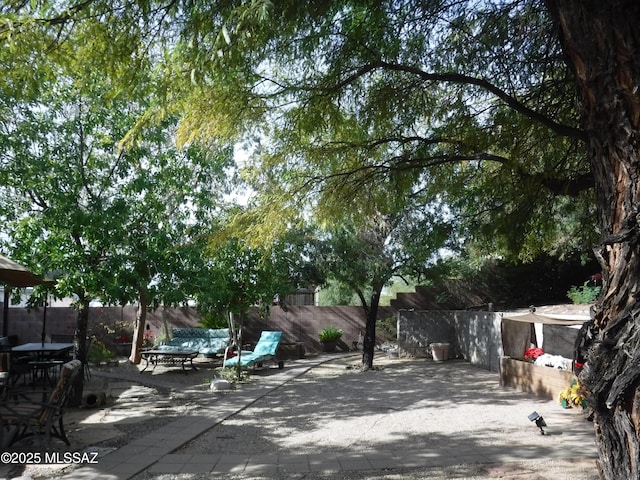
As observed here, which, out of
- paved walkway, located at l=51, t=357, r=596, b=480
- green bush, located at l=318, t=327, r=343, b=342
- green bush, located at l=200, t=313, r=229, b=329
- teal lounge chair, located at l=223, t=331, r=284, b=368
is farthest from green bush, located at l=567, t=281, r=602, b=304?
green bush, located at l=200, t=313, r=229, b=329

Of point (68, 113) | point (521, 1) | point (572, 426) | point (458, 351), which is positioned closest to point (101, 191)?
point (68, 113)

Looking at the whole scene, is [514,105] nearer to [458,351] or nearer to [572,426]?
[572,426]

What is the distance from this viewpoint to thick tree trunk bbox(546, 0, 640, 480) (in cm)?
319

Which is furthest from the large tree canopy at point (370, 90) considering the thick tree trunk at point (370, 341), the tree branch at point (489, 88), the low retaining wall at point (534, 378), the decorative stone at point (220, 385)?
the thick tree trunk at point (370, 341)

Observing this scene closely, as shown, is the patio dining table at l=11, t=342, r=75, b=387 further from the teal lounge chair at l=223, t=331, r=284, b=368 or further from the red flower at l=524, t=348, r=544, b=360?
the red flower at l=524, t=348, r=544, b=360

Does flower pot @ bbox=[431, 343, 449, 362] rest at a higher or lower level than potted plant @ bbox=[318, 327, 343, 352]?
lower

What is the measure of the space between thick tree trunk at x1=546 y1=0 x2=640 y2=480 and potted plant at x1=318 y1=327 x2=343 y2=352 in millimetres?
17724

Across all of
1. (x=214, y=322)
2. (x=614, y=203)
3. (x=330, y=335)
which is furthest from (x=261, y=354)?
(x=614, y=203)

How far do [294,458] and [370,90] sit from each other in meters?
4.53

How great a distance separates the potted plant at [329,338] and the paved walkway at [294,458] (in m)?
13.6

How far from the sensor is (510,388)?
11.9 meters

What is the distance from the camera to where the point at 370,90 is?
714cm

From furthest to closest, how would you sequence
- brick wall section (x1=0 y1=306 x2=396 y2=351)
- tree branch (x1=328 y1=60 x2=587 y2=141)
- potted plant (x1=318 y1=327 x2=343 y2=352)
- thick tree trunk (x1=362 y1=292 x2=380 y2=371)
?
1. potted plant (x1=318 y1=327 x2=343 y2=352)
2. brick wall section (x1=0 y1=306 x2=396 y2=351)
3. thick tree trunk (x1=362 y1=292 x2=380 y2=371)
4. tree branch (x1=328 y1=60 x2=587 y2=141)

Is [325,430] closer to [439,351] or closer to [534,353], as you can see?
[534,353]
